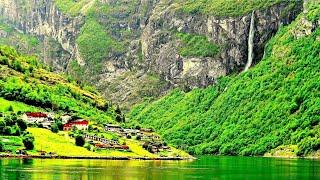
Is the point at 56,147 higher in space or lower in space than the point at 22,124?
lower

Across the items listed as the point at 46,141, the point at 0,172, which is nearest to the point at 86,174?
the point at 0,172

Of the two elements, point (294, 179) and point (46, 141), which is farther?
point (46, 141)

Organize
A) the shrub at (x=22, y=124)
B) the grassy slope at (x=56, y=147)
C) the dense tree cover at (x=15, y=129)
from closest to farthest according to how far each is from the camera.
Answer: the dense tree cover at (x=15, y=129) < the grassy slope at (x=56, y=147) < the shrub at (x=22, y=124)

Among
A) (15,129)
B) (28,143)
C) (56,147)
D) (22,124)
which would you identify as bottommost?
(56,147)

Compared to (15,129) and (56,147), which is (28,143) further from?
(56,147)

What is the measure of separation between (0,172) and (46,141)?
79.7 m

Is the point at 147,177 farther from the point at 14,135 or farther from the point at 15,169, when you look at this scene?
the point at 14,135

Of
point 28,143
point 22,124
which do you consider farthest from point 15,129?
point 28,143

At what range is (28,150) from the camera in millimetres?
181375

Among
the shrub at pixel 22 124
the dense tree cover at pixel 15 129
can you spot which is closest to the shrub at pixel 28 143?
the dense tree cover at pixel 15 129

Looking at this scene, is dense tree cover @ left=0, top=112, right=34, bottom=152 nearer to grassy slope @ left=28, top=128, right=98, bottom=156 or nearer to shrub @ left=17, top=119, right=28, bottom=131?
shrub @ left=17, top=119, right=28, bottom=131

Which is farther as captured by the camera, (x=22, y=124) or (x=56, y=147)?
(x=22, y=124)

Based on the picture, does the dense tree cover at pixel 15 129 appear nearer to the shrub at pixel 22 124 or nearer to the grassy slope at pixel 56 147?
the shrub at pixel 22 124

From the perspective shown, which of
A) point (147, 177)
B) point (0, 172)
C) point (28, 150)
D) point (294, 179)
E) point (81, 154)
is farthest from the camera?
point (81, 154)
